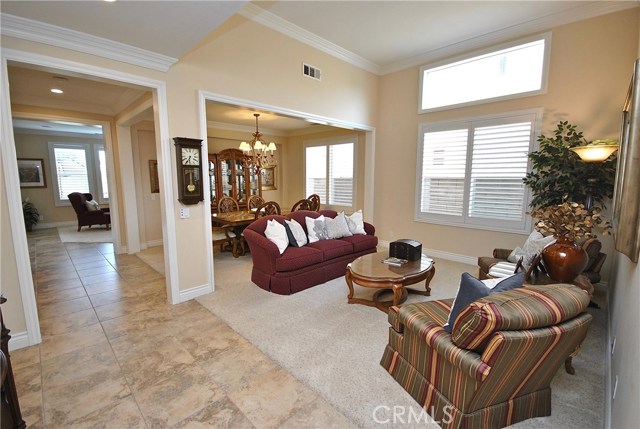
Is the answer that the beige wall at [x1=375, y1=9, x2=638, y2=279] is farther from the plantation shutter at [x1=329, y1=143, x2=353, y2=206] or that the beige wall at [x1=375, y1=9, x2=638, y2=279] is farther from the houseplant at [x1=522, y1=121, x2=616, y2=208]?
the plantation shutter at [x1=329, y1=143, x2=353, y2=206]

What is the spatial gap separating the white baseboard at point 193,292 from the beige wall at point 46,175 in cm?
849

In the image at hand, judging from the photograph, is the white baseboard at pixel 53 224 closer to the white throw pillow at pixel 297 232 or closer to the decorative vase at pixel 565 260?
the white throw pillow at pixel 297 232

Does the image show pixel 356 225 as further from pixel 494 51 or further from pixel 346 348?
pixel 494 51

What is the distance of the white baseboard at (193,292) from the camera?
3634 millimetres

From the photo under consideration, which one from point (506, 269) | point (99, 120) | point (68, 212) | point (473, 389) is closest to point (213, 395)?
point (473, 389)

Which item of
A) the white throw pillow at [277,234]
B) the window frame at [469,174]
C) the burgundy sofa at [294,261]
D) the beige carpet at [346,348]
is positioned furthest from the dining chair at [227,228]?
the window frame at [469,174]

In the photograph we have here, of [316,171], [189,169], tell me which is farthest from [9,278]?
[316,171]

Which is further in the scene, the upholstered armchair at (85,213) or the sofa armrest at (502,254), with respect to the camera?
the upholstered armchair at (85,213)

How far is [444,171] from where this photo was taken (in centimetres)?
528

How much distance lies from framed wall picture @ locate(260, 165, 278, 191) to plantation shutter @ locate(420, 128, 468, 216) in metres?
4.69

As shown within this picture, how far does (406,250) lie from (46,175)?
10.8 metres

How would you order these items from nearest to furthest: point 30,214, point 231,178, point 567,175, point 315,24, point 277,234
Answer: point 567,175 < point 277,234 < point 315,24 < point 231,178 < point 30,214

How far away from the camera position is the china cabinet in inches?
292

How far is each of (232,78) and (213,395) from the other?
140 inches
